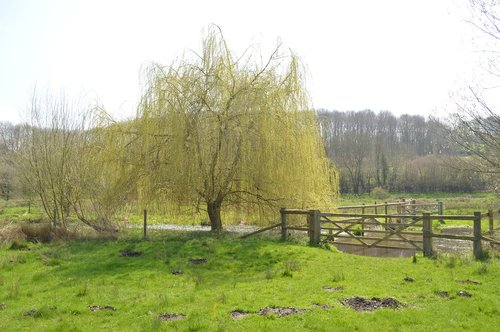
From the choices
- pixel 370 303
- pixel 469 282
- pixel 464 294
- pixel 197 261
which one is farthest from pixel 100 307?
pixel 469 282

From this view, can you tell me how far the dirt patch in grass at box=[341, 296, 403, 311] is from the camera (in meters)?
7.56

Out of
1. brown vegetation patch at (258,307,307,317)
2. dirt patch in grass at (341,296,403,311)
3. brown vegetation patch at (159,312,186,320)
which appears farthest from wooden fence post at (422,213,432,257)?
brown vegetation patch at (159,312,186,320)

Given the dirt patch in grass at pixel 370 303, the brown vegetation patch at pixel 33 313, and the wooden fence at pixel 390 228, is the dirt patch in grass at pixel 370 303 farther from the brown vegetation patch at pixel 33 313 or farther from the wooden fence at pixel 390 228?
the brown vegetation patch at pixel 33 313

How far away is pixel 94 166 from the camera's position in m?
19.1

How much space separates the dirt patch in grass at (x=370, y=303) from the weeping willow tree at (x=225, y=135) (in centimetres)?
935

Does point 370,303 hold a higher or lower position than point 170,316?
higher

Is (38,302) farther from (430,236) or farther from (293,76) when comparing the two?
(293,76)

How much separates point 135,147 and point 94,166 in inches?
96.7

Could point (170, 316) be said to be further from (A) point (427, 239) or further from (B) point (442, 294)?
(A) point (427, 239)

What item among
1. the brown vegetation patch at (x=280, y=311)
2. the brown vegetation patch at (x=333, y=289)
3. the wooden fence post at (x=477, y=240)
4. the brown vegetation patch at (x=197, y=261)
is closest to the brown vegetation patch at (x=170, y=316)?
the brown vegetation patch at (x=280, y=311)

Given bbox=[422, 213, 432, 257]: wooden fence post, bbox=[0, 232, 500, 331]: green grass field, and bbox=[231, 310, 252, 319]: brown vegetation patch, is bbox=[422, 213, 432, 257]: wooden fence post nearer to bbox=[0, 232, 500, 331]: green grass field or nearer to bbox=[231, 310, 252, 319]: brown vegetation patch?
bbox=[0, 232, 500, 331]: green grass field

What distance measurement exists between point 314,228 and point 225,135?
4963 millimetres

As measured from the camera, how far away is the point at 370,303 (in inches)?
306

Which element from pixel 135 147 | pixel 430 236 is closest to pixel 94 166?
pixel 135 147
